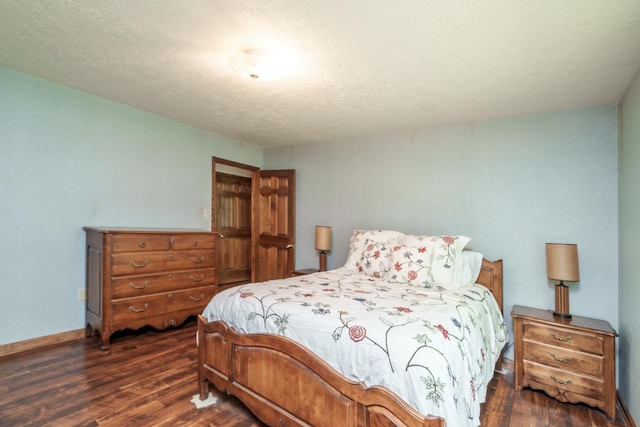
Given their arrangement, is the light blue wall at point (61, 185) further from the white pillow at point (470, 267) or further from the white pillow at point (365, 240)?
the white pillow at point (470, 267)

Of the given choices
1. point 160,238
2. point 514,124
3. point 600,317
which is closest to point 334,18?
point 514,124

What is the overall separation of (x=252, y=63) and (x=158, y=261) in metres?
2.08

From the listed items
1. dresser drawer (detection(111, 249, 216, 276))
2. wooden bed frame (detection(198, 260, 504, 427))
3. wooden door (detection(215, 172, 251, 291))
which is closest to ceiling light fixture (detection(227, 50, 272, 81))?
wooden bed frame (detection(198, 260, 504, 427))

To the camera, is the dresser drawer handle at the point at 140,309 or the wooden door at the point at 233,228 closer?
the dresser drawer handle at the point at 140,309

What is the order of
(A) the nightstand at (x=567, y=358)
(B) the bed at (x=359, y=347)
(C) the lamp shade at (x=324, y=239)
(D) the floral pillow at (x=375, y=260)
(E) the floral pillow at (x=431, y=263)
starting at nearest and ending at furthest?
(B) the bed at (x=359, y=347) → (A) the nightstand at (x=567, y=358) → (E) the floral pillow at (x=431, y=263) → (D) the floral pillow at (x=375, y=260) → (C) the lamp shade at (x=324, y=239)

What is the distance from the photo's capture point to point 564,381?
2168 millimetres

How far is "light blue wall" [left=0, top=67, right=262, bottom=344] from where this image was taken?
2510 mm

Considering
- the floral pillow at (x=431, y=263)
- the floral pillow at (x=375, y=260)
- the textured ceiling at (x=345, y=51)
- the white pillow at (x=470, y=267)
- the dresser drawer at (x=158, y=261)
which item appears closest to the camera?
the textured ceiling at (x=345, y=51)

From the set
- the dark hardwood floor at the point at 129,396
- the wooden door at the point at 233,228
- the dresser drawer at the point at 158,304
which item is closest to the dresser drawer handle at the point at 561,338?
the dark hardwood floor at the point at 129,396

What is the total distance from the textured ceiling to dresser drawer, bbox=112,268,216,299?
1694mm

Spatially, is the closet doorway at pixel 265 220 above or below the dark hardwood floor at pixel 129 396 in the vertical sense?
above

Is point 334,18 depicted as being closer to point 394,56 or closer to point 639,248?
point 394,56

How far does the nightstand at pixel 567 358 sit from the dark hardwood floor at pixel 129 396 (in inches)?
3.6

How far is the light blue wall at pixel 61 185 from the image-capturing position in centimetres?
251
